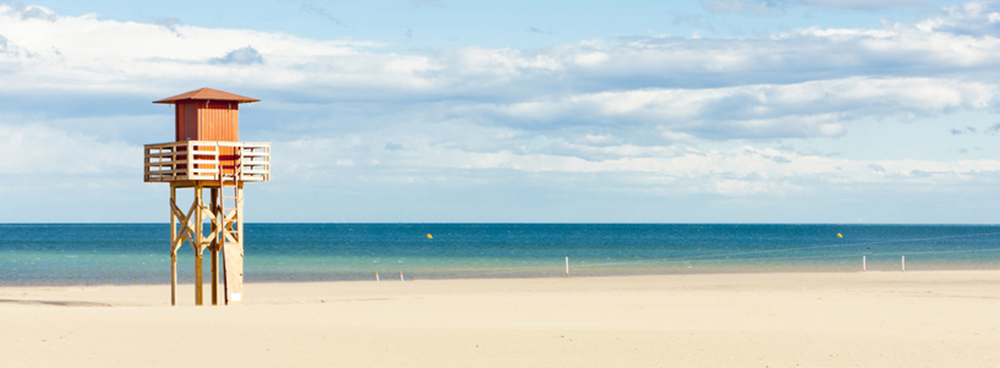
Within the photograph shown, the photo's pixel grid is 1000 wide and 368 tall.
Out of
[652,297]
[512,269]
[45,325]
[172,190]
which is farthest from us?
[512,269]

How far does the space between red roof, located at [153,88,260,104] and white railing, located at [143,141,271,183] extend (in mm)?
1104

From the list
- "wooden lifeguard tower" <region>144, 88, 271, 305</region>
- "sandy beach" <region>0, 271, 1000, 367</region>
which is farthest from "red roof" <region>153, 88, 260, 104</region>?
"sandy beach" <region>0, 271, 1000, 367</region>

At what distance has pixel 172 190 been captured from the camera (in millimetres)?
22562

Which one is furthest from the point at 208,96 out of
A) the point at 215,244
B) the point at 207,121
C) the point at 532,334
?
the point at 532,334

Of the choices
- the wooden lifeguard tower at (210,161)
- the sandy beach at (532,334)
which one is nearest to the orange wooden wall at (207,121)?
the wooden lifeguard tower at (210,161)

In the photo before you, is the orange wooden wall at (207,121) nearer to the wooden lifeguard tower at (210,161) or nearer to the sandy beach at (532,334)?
the wooden lifeguard tower at (210,161)

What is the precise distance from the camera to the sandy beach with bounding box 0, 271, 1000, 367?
40.0 ft

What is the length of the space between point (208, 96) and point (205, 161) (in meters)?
1.62

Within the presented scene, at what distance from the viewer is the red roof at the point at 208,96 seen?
21.5 m

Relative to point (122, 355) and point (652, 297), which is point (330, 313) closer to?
point (122, 355)

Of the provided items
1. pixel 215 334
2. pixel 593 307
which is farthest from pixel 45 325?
pixel 593 307

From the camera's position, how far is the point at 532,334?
14.6 metres

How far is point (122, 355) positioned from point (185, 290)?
20833 millimetres

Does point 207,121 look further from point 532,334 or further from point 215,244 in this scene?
point 532,334
